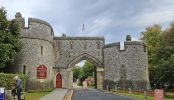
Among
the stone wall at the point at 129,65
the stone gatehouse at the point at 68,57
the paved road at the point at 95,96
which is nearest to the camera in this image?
the paved road at the point at 95,96

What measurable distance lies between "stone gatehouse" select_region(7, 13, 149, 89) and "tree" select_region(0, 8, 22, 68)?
361 centimetres

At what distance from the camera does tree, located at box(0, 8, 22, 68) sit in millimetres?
33688

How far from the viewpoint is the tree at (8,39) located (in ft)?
111

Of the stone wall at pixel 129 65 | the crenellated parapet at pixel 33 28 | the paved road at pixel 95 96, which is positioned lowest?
the paved road at pixel 95 96

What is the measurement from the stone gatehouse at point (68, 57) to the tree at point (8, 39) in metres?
3.61

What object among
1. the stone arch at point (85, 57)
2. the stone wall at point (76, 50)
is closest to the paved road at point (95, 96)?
the stone arch at point (85, 57)

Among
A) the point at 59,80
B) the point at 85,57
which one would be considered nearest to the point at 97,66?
the point at 85,57

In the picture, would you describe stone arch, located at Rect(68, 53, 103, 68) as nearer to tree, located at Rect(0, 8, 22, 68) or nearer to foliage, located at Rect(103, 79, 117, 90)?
foliage, located at Rect(103, 79, 117, 90)

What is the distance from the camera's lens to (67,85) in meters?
50.4

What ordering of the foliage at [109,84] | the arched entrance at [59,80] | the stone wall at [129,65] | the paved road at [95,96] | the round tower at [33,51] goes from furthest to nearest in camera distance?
the arched entrance at [59,80] < the foliage at [109,84] < the stone wall at [129,65] < the round tower at [33,51] < the paved road at [95,96]

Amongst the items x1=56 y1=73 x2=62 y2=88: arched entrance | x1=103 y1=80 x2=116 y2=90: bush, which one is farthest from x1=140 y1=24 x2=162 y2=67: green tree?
x1=56 y1=73 x2=62 y2=88: arched entrance

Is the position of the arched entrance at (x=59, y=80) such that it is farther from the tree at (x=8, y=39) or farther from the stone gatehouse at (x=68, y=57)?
the tree at (x=8, y=39)

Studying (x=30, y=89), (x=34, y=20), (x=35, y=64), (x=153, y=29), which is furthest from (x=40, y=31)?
(x=153, y=29)

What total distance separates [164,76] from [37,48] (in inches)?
613
